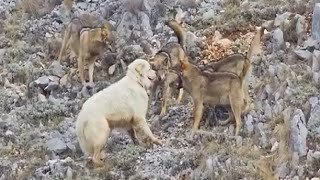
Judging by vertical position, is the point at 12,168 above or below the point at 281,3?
below

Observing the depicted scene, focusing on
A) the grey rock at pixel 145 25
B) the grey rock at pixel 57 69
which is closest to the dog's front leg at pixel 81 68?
the grey rock at pixel 57 69

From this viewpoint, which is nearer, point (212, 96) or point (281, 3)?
point (212, 96)

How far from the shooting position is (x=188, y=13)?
1712 centimetres

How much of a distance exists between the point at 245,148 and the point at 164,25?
226 inches

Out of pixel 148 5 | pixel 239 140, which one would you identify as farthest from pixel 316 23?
pixel 148 5

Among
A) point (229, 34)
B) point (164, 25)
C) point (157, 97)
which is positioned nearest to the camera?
point (157, 97)

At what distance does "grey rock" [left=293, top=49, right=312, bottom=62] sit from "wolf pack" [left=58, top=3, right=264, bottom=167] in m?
0.73

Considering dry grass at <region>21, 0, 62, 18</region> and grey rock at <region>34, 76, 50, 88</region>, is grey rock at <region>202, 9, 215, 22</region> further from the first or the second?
dry grass at <region>21, 0, 62, 18</region>

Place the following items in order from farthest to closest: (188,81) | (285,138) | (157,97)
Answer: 1. (157,97)
2. (188,81)
3. (285,138)

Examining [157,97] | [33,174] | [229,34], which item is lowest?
[33,174]

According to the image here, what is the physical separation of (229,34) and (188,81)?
3.12 metres

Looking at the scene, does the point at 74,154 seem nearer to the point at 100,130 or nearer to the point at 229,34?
the point at 100,130

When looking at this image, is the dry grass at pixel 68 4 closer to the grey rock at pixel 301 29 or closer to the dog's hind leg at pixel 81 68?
the dog's hind leg at pixel 81 68

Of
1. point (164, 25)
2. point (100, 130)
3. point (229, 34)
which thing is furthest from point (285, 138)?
point (164, 25)
